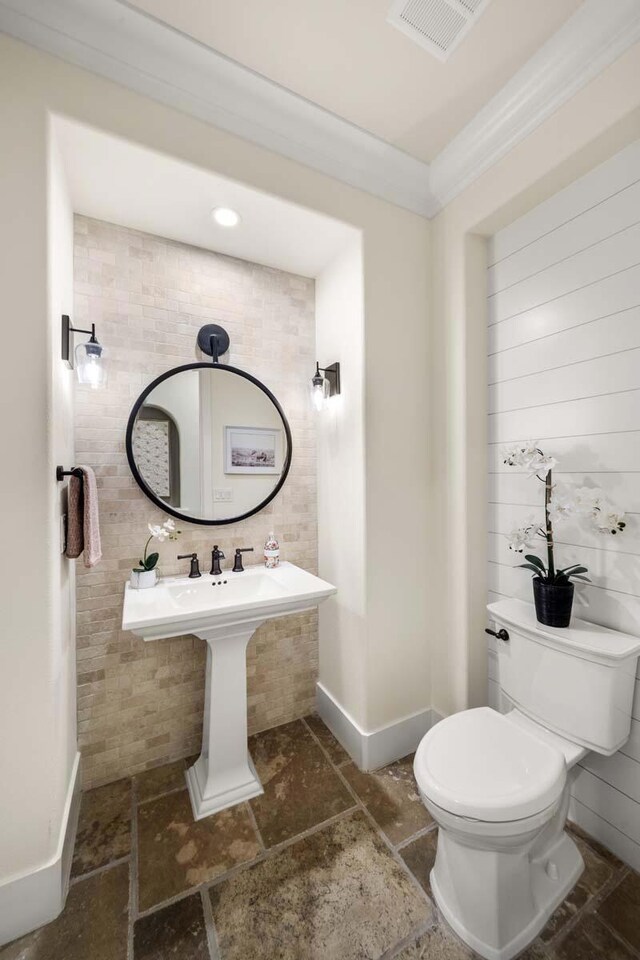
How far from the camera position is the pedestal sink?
147 cm

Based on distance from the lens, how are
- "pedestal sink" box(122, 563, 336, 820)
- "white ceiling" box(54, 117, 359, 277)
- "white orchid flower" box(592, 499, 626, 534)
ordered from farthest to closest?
1. "pedestal sink" box(122, 563, 336, 820)
2. "white ceiling" box(54, 117, 359, 277)
3. "white orchid flower" box(592, 499, 626, 534)

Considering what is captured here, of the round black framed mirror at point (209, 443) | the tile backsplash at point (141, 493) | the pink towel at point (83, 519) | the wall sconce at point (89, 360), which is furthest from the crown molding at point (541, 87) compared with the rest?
the pink towel at point (83, 519)

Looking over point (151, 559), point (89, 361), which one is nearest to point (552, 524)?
point (151, 559)

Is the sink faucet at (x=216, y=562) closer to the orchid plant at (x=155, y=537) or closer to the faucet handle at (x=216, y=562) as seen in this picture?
the faucet handle at (x=216, y=562)

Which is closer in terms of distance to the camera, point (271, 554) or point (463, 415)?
point (463, 415)

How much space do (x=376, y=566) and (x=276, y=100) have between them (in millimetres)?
1957

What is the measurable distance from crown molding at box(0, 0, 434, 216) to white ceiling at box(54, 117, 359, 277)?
7.7 inches

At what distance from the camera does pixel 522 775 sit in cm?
112

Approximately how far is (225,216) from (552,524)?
1.88 metres

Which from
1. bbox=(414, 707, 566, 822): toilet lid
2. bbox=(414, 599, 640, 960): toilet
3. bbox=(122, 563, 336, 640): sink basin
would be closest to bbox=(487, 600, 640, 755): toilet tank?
bbox=(414, 599, 640, 960): toilet

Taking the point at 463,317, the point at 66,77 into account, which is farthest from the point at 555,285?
the point at 66,77

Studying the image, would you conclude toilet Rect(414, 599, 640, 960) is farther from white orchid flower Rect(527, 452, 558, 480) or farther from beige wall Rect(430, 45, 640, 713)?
white orchid flower Rect(527, 452, 558, 480)

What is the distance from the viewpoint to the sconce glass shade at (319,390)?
77.1 inches

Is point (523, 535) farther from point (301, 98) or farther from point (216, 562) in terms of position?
point (301, 98)
